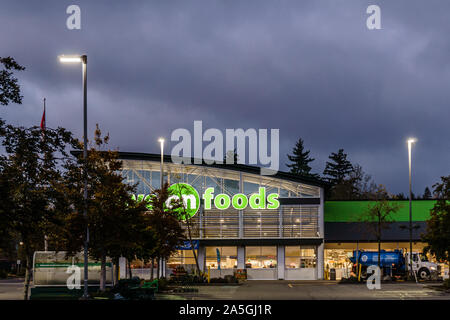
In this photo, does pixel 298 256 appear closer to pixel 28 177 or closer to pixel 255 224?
pixel 255 224

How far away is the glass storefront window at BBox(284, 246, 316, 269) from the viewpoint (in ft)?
200

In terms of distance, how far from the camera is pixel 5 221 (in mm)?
21172

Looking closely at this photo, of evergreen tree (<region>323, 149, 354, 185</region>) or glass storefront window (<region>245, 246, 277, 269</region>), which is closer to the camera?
glass storefront window (<region>245, 246, 277, 269</region>)

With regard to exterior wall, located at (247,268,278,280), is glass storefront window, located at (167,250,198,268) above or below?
above

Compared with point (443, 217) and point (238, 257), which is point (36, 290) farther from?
point (238, 257)

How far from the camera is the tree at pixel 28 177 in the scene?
2136 centimetres

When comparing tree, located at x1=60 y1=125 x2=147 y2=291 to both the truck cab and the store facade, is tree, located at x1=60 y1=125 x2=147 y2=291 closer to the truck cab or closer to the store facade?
the store facade

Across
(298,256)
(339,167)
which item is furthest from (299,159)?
(298,256)

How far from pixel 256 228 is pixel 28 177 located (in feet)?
131

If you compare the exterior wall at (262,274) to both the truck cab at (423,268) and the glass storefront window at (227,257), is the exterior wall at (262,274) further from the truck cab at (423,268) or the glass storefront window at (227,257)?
the truck cab at (423,268)

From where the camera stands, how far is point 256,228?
61312 mm

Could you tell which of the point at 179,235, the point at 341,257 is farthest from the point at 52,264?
the point at 341,257

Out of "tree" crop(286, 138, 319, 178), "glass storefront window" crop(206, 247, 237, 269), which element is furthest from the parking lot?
"tree" crop(286, 138, 319, 178)
